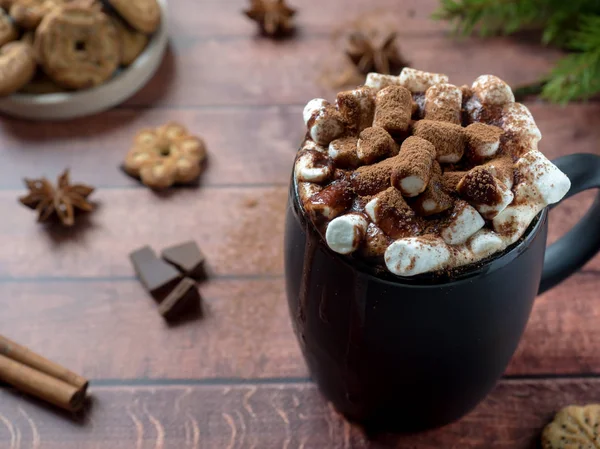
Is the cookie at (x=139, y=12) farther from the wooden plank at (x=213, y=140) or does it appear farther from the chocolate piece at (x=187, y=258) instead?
the chocolate piece at (x=187, y=258)

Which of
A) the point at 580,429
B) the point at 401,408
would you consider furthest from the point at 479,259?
the point at 580,429

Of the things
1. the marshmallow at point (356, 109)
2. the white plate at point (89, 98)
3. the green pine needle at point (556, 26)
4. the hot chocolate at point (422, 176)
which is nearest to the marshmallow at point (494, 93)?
the hot chocolate at point (422, 176)

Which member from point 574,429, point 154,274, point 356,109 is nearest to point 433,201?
point 356,109

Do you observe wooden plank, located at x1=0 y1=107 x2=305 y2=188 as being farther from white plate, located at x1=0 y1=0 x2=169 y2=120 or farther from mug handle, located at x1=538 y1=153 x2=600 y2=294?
mug handle, located at x1=538 y1=153 x2=600 y2=294

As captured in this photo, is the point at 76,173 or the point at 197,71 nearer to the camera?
the point at 76,173

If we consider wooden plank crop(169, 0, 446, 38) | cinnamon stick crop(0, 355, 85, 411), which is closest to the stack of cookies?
wooden plank crop(169, 0, 446, 38)

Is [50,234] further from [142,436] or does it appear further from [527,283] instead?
[527,283]
